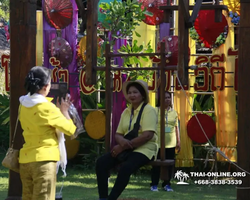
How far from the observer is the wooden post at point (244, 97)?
5.83 meters

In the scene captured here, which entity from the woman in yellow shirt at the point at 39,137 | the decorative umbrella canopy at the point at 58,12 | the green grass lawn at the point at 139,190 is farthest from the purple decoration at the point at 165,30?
the woman in yellow shirt at the point at 39,137

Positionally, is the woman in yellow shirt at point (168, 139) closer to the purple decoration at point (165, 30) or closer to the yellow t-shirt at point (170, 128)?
the yellow t-shirt at point (170, 128)

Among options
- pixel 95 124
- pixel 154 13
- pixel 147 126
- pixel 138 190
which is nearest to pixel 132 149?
pixel 147 126

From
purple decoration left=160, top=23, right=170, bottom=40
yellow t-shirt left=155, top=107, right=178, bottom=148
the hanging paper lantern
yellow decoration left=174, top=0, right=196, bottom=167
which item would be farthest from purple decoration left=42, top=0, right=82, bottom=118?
yellow t-shirt left=155, top=107, right=178, bottom=148

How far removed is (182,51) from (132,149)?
1.11m

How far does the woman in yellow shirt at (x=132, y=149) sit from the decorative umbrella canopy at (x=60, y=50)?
3183 mm

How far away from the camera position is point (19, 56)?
5.94 m

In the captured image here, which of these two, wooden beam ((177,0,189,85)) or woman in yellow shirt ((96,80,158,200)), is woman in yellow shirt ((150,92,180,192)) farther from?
wooden beam ((177,0,189,85))

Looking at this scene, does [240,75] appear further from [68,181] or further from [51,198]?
[68,181]

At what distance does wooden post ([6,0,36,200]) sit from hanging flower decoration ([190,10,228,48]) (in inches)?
126

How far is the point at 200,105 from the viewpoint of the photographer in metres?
9.23

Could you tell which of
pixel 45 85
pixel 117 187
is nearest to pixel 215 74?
pixel 117 187

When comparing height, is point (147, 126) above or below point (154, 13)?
below

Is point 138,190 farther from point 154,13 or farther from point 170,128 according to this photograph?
point 154,13
